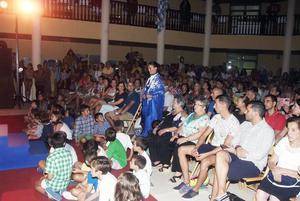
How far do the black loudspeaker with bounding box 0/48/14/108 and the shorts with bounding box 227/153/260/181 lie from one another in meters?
8.12

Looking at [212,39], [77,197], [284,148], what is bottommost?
[77,197]

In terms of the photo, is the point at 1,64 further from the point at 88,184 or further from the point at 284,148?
the point at 284,148

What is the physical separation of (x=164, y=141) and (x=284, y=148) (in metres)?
2.41

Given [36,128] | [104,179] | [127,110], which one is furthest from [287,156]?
[36,128]

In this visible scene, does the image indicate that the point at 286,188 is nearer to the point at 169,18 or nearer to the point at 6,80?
the point at 6,80

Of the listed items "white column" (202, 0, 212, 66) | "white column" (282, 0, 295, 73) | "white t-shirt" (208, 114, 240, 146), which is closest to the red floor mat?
"white t-shirt" (208, 114, 240, 146)

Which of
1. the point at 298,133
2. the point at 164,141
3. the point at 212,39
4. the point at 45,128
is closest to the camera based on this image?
the point at 298,133

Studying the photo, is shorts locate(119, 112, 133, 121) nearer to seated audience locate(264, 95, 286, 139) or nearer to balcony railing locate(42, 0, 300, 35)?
seated audience locate(264, 95, 286, 139)

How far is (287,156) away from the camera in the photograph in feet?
13.4

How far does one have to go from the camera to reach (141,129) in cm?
814

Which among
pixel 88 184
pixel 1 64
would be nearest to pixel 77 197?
pixel 88 184

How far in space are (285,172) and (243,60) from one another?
16796 mm

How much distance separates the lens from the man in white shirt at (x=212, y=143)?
4.97 m

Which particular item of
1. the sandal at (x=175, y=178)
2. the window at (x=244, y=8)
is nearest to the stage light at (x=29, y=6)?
the sandal at (x=175, y=178)
